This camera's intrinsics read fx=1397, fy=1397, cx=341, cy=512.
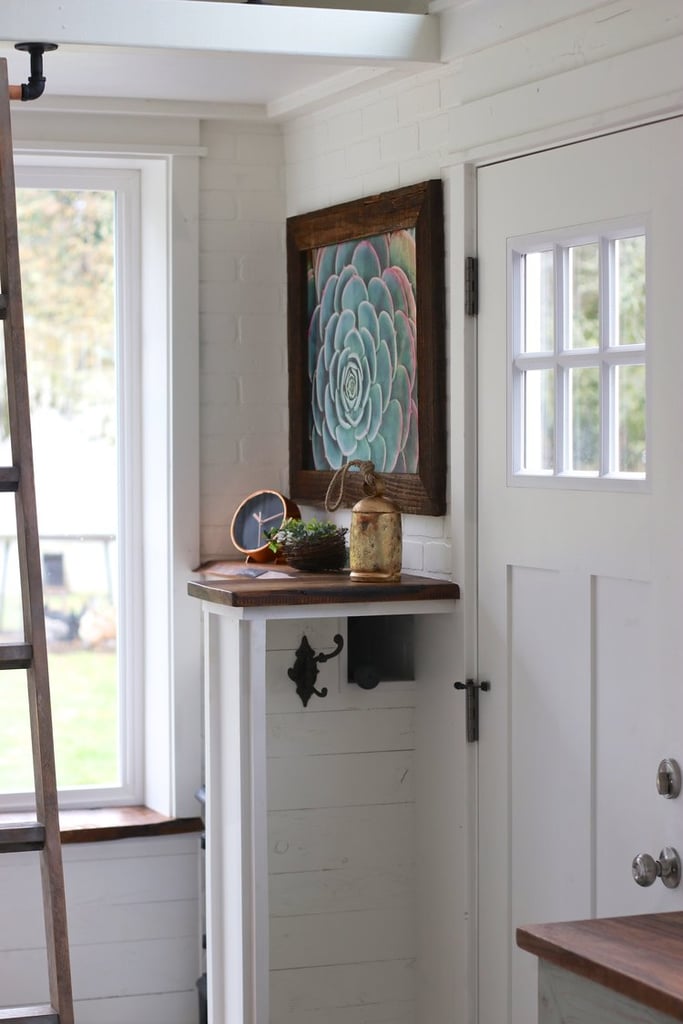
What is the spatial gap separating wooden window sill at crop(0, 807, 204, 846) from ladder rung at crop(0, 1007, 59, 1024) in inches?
63.3

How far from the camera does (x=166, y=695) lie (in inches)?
155

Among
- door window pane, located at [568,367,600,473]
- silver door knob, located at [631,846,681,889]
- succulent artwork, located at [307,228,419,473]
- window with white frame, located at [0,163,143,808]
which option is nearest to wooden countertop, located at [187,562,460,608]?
succulent artwork, located at [307,228,419,473]

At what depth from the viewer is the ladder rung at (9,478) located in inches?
91.6

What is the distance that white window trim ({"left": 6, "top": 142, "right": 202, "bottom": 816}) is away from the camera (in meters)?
3.85

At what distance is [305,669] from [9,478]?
114 centimetres

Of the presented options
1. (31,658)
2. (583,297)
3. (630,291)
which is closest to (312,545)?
(583,297)

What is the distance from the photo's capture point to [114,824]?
3.85m

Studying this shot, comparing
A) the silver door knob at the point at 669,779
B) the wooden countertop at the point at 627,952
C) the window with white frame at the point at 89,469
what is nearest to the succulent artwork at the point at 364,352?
the window with white frame at the point at 89,469

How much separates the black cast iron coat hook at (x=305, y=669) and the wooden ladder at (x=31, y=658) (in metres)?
1.03

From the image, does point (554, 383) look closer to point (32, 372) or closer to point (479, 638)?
point (479, 638)

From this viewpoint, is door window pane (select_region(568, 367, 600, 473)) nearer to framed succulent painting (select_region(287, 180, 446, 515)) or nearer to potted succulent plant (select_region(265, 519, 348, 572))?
framed succulent painting (select_region(287, 180, 446, 515))

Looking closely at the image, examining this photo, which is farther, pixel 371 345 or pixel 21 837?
Result: pixel 371 345

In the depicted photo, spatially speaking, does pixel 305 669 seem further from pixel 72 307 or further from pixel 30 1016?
pixel 72 307

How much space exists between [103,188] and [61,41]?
1.02 metres
